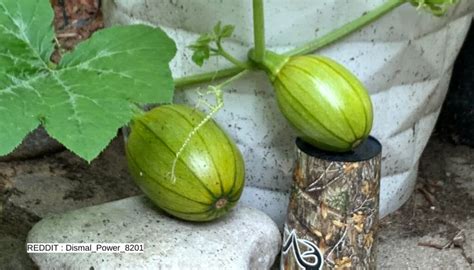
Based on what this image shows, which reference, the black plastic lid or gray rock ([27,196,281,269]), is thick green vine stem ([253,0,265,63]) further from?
gray rock ([27,196,281,269])

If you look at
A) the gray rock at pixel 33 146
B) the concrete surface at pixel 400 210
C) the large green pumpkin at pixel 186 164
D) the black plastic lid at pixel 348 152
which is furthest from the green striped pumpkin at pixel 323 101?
the gray rock at pixel 33 146

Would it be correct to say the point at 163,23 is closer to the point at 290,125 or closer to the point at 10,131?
the point at 290,125

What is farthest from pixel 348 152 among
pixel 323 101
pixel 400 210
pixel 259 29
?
pixel 400 210

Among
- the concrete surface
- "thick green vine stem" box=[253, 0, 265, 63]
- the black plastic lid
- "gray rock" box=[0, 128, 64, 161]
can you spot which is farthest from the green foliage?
"gray rock" box=[0, 128, 64, 161]

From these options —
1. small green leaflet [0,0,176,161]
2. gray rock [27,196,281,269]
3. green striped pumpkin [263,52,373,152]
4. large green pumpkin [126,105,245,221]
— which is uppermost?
small green leaflet [0,0,176,161]

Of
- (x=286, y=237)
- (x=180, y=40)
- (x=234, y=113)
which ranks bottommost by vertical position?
(x=286, y=237)

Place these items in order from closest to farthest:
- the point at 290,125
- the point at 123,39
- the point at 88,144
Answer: the point at 88,144 → the point at 123,39 → the point at 290,125

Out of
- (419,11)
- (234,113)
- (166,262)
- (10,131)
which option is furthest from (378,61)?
(10,131)
